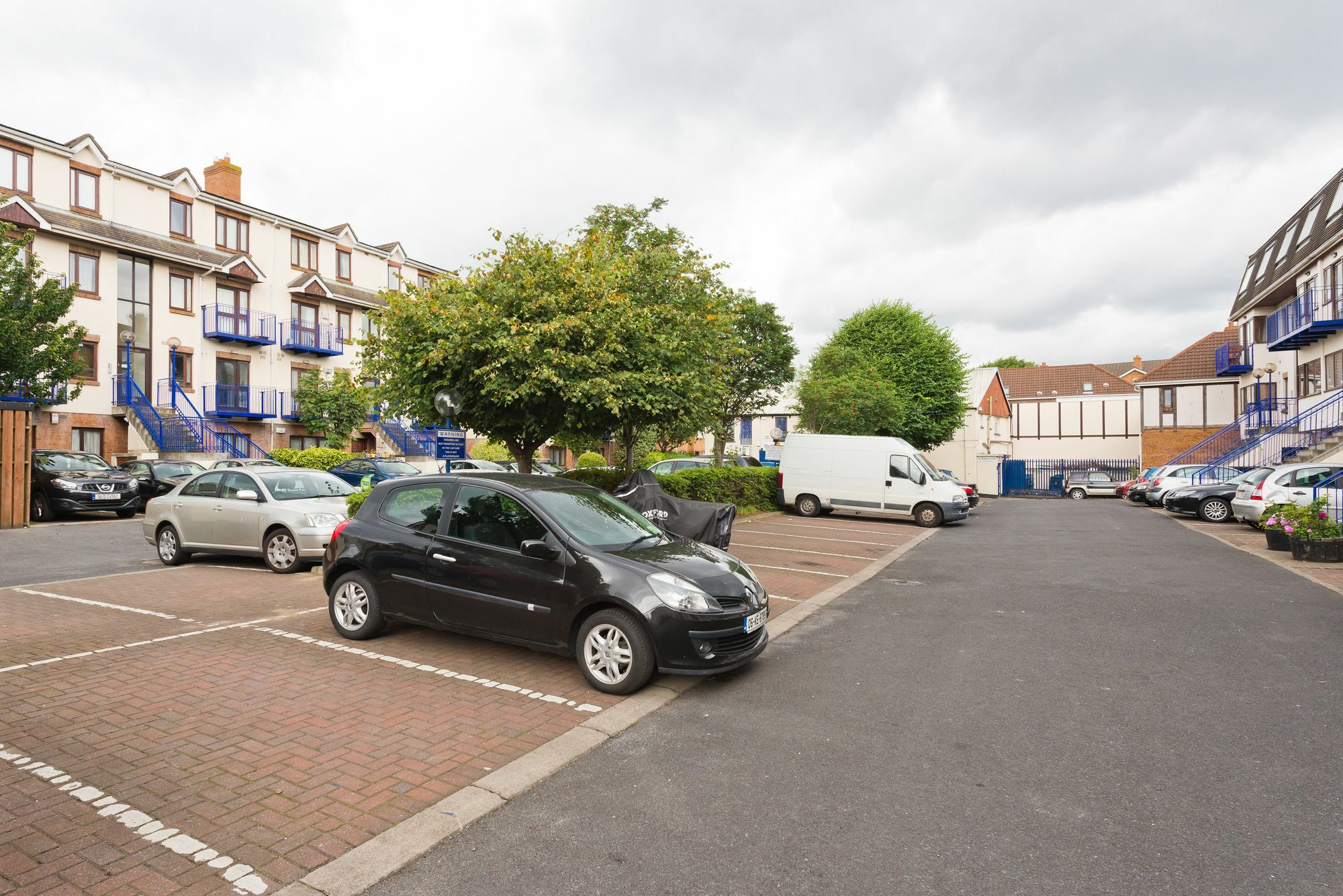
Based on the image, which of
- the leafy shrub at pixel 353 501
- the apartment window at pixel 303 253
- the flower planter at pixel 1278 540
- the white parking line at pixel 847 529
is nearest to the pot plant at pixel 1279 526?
the flower planter at pixel 1278 540

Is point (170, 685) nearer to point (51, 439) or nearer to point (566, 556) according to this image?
point (566, 556)

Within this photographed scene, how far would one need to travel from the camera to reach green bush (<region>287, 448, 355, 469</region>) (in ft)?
91.3

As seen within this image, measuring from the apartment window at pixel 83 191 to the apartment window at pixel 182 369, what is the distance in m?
5.70

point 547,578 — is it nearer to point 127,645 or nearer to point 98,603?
point 127,645

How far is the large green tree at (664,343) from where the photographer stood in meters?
12.8

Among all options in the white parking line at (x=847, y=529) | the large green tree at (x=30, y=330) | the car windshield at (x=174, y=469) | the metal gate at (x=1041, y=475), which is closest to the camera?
the white parking line at (x=847, y=529)

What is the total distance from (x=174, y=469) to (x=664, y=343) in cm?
1659

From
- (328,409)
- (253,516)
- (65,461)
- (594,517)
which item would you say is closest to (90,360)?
(328,409)

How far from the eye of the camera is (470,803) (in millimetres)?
3838

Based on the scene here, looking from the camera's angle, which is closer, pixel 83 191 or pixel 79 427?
pixel 79 427

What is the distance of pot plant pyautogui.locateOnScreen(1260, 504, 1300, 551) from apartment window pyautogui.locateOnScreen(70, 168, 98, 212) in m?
35.6

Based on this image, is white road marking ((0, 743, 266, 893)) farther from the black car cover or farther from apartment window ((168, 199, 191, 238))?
apartment window ((168, 199, 191, 238))

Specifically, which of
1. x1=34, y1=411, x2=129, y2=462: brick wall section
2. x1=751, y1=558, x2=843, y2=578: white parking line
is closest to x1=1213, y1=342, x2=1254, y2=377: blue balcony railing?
x1=751, y1=558, x2=843, y2=578: white parking line

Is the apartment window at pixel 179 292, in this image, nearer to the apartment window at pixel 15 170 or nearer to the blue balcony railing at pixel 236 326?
the blue balcony railing at pixel 236 326
